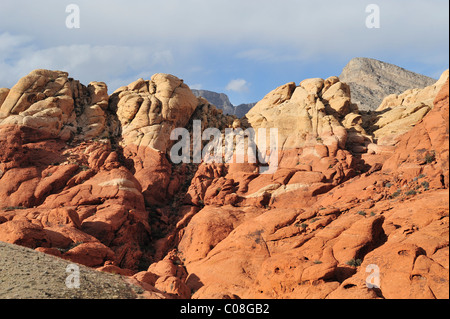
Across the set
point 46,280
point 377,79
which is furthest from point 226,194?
point 377,79

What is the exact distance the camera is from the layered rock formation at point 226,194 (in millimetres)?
28547

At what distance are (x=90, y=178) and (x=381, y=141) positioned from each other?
37.8 m

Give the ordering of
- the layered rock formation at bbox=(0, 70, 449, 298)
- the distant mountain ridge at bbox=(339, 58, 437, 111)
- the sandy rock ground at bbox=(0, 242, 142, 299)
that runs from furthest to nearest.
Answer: the distant mountain ridge at bbox=(339, 58, 437, 111) → the layered rock formation at bbox=(0, 70, 449, 298) → the sandy rock ground at bbox=(0, 242, 142, 299)

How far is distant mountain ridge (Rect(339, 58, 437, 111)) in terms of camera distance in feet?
418

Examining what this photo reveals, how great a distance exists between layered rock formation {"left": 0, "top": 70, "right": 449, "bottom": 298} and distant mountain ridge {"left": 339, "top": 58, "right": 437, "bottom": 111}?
59466 mm

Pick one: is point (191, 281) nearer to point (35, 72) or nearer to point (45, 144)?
point (45, 144)

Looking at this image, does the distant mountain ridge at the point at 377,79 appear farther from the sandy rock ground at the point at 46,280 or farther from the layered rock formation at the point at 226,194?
the sandy rock ground at the point at 46,280

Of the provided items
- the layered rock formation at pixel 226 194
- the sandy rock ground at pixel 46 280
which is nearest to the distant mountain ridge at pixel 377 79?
the layered rock formation at pixel 226 194

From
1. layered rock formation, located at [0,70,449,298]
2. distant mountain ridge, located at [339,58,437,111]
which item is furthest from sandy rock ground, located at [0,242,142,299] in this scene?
distant mountain ridge, located at [339,58,437,111]

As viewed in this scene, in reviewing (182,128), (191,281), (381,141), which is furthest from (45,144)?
(381,141)

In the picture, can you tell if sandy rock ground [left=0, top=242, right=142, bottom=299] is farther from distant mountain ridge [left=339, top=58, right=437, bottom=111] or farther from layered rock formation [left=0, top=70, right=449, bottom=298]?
distant mountain ridge [left=339, top=58, right=437, bottom=111]

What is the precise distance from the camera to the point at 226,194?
49.1 m

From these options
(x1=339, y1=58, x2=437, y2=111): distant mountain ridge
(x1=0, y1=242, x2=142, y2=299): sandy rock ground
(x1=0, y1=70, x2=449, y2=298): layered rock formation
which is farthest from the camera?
(x1=339, y1=58, x2=437, y2=111): distant mountain ridge

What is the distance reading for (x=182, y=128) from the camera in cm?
5972
